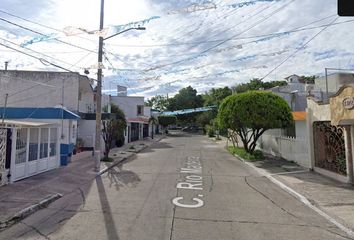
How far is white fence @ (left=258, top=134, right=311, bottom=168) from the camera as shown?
19.7 metres

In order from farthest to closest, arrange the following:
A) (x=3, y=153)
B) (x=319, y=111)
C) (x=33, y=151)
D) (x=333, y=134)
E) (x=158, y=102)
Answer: (x=158, y=102) → (x=319, y=111) → (x=333, y=134) → (x=33, y=151) → (x=3, y=153)

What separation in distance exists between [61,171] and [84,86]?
1659 centimetres

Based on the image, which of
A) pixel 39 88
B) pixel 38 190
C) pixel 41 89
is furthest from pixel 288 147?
pixel 39 88

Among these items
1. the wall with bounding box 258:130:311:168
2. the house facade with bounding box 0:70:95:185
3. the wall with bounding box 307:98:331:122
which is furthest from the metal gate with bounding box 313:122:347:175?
the house facade with bounding box 0:70:95:185

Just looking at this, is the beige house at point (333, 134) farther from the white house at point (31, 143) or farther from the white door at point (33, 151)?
the white door at point (33, 151)

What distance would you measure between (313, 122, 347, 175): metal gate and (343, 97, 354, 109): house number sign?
155cm

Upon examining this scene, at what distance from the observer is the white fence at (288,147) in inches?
777

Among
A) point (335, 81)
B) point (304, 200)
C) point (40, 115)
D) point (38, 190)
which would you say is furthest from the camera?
point (335, 81)

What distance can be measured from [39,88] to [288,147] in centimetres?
2051

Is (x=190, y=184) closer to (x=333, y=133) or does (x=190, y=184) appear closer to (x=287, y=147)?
(x=333, y=133)

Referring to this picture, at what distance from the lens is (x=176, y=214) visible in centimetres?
912

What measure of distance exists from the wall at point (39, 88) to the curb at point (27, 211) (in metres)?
20.1

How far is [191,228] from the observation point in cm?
787

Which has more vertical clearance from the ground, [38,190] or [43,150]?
[43,150]
